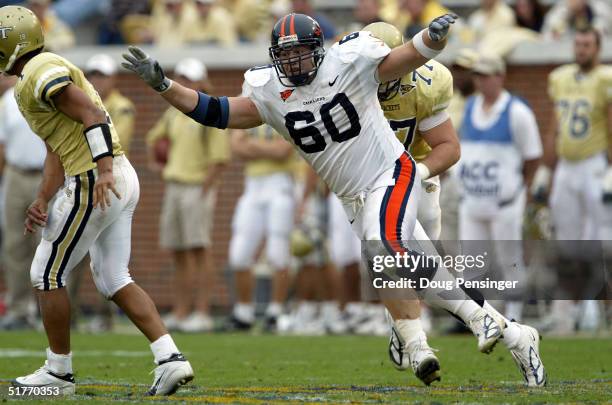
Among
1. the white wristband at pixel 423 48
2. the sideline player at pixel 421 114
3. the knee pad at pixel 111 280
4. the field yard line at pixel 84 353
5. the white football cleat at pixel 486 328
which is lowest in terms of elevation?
the field yard line at pixel 84 353

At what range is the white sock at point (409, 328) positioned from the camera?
6.34 metres

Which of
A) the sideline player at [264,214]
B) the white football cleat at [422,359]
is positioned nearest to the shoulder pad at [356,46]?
the white football cleat at [422,359]

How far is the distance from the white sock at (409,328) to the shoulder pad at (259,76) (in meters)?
1.40

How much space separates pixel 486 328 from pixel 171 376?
1.53m

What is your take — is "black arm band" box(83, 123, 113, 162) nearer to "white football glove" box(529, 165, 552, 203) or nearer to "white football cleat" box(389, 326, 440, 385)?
"white football cleat" box(389, 326, 440, 385)

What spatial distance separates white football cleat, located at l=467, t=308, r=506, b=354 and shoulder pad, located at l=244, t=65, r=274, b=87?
155 cm

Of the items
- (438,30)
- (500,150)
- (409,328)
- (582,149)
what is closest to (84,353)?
(409,328)

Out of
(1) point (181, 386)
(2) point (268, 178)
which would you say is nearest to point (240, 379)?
(1) point (181, 386)

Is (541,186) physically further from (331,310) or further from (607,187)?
(331,310)

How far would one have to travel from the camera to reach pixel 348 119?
621cm

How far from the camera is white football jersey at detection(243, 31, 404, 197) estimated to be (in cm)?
617

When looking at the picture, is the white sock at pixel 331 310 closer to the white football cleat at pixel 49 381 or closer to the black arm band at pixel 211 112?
the black arm band at pixel 211 112

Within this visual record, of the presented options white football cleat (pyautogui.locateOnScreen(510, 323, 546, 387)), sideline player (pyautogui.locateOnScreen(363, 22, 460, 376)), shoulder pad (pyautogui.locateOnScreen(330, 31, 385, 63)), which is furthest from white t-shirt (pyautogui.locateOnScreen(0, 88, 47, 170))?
white football cleat (pyautogui.locateOnScreen(510, 323, 546, 387))

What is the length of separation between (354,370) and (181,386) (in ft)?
4.60
